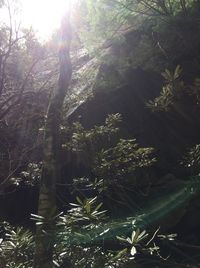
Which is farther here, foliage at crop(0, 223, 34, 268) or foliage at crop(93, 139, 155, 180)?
foliage at crop(93, 139, 155, 180)

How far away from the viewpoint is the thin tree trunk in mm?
4199

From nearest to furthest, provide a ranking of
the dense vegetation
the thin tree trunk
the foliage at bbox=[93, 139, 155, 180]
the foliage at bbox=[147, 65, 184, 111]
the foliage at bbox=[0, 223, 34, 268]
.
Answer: the thin tree trunk → the dense vegetation → the foliage at bbox=[0, 223, 34, 268] → the foliage at bbox=[147, 65, 184, 111] → the foliage at bbox=[93, 139, 155, 180]

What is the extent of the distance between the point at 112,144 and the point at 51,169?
259 cm

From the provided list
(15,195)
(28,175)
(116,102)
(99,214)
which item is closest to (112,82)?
(116,102)

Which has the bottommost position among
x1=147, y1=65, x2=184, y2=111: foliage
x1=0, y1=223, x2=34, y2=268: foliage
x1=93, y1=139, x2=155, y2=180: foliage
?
x1=0, y1=223, x2=34, y2=268: foliage

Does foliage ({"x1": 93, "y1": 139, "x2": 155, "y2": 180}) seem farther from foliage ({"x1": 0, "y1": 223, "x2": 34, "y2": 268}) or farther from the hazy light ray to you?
foliage ({"x1": 0, "y1": 223, "x2": 34, "y2": 268})

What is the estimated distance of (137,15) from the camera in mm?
6160

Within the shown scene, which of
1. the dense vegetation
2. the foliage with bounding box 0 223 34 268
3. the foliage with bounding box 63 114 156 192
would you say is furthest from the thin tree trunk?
the foliage with bounding box 63 114 156 192

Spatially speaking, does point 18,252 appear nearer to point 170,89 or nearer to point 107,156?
point 107,156

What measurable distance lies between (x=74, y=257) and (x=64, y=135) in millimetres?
3174

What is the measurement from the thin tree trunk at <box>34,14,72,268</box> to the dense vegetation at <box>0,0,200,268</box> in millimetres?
13

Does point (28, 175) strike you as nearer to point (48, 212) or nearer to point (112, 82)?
point (112, 82)

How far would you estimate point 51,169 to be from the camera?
4527 millimetres

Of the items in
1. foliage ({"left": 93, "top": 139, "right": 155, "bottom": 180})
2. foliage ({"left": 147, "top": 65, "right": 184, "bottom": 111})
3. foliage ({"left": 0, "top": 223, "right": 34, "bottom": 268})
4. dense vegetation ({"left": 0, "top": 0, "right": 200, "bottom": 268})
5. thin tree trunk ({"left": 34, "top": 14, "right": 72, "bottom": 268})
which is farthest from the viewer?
foliage ({"left": 93, "top": 139, "right": 155, "bottom": 180})
